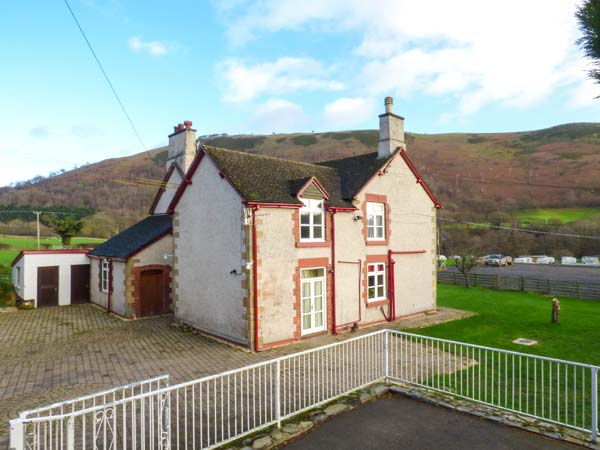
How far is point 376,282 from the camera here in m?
18.4

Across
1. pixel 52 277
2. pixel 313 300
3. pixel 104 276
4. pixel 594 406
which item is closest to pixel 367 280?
pixel 313 300

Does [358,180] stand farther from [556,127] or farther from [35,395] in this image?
[556,127]

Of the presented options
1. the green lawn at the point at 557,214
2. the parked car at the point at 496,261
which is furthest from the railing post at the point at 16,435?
the green lawn at the point at 557,214

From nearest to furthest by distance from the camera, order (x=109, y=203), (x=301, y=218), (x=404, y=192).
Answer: (x=301, y=218), (x=404, y=192), (x=109, y=203)

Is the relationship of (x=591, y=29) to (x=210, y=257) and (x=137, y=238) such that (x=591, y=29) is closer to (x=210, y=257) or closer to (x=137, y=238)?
(x=210, y=257)

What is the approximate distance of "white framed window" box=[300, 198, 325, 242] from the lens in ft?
51.2

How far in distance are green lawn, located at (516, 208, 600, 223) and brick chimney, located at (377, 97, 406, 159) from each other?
6506 cm

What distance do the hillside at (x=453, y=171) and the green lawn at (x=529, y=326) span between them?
45457mm

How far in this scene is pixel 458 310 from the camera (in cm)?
2212

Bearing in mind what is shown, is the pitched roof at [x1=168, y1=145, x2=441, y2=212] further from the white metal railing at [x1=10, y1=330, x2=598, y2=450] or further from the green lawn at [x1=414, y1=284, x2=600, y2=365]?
the green lawn at [x1=414, y1=284, x2=600, y2=365]

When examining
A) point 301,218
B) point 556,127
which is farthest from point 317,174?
point 556,127

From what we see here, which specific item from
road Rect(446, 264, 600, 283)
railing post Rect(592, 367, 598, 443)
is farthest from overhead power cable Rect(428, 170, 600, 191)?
railing post Rect(592, 367, 598, 443)

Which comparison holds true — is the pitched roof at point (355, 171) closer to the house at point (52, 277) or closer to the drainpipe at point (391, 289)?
the drainpipe at point (391, 289)

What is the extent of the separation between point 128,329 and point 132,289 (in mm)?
2798
